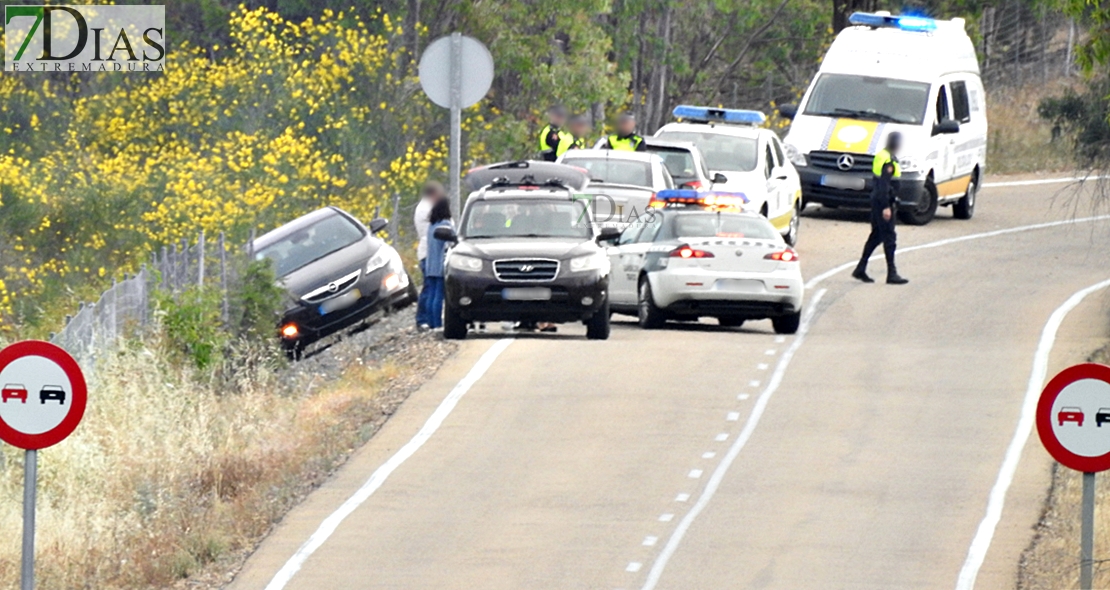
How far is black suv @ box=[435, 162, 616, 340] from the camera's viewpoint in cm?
2009

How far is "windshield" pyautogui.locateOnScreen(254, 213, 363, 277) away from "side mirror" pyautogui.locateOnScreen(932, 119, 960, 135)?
1029 cm

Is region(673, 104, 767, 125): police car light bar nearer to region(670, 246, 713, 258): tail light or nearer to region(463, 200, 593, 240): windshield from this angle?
region(670, 246, 713, 258): tail light

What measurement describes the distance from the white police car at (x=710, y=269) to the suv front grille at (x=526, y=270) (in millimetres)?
1851

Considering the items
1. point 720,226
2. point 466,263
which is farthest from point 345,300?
point 720,226

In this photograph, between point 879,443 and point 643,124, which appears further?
point 643,124

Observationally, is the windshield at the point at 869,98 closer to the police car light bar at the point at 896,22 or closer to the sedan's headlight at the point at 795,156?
the sedan's headlight at the point at 795,156

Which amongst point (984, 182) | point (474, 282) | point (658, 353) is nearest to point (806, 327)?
point (658, 353)

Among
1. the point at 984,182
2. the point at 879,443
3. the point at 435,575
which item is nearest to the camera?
the point at 435,575

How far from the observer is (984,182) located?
3862 cm

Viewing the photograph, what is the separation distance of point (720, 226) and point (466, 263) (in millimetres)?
3283

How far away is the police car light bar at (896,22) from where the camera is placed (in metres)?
31.2

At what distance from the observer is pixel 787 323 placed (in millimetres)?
21984

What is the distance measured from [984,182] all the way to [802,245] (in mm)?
10552

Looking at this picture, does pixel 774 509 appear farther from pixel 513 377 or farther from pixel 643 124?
pixel 643 124
